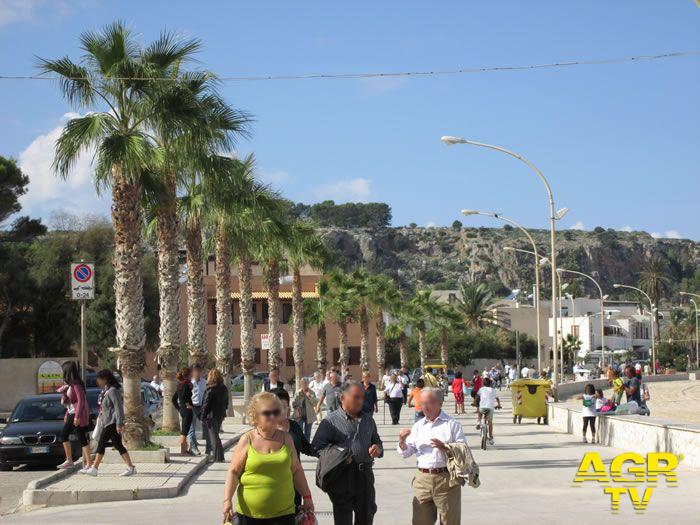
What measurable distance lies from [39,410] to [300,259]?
1142 inches

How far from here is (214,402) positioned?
65.7ft

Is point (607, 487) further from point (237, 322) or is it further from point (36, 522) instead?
point (237, 322)

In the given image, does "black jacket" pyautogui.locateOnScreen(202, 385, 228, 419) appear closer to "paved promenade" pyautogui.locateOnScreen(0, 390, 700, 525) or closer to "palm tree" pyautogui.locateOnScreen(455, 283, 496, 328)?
"paved promenade" pyautogui.locateOnScreen(0, 390, 700, 525)

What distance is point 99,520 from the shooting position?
1276 cm

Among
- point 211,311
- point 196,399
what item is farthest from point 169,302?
point 211,311

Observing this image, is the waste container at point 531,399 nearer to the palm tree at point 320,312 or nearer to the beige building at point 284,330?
the palm tree at point 320,312

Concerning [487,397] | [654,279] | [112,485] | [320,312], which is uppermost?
[654,279]

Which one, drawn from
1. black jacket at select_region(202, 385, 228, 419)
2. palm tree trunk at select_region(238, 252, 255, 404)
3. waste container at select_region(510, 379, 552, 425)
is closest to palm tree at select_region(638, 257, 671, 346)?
palm tree trunk at select_region(238, 252, 255, 404)

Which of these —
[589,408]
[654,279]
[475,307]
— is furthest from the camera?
[654,279]

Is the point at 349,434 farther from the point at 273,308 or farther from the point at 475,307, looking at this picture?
the point at 475,307

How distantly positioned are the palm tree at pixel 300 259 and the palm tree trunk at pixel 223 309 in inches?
437

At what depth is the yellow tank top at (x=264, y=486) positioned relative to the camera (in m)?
7.10

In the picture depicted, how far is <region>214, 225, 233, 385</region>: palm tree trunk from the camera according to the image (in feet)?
114

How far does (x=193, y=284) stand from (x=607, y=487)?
1662cm
